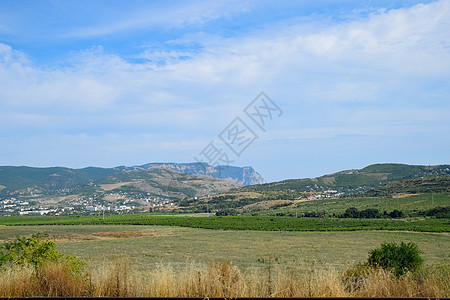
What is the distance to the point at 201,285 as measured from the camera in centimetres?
719

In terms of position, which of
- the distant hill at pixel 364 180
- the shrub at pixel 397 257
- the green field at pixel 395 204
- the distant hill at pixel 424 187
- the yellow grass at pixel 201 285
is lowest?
the green field at pixel 395 204

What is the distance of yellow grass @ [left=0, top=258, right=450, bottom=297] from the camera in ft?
22.9

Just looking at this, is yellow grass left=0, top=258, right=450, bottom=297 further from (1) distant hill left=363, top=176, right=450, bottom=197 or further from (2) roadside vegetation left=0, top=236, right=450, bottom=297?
(1) distant hill left=363, top=176, right=450, bottom=197

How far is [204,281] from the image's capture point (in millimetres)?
7266

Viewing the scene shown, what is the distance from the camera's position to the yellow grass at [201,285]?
6965 mm

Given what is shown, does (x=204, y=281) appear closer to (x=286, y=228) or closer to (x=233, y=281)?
(x=233, y=281)

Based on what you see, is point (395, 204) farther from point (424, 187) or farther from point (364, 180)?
point (364, 180)

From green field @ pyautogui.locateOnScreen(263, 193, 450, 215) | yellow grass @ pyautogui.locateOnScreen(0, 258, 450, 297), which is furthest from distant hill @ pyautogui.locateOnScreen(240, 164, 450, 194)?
yellow grass @ pyautogui.locateOnScreen(0, 258, 450, 297)

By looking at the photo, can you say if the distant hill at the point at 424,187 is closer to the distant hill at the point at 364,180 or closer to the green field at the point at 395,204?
the green field at the point at 395,204

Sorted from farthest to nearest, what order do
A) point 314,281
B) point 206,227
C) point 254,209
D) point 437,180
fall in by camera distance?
point 254,209 < point 437,180 < point 206,227 < point 314,281

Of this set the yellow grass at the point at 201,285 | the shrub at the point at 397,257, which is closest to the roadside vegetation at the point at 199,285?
the yellow grass at the point at 201,285

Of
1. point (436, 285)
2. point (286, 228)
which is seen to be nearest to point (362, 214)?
point (286, 228)

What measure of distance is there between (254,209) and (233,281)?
131 metres

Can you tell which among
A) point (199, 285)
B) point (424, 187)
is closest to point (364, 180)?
point (424, 187)
